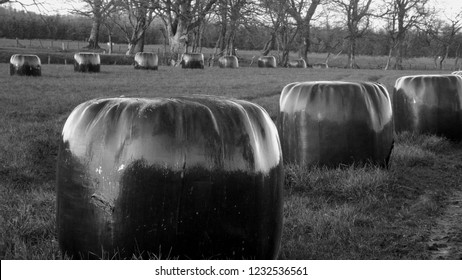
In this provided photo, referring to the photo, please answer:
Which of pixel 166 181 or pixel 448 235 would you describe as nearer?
pixel 166 181

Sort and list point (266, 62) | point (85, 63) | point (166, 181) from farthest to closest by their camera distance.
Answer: point (266, 62)
point (85, 63)
point (166, 181)

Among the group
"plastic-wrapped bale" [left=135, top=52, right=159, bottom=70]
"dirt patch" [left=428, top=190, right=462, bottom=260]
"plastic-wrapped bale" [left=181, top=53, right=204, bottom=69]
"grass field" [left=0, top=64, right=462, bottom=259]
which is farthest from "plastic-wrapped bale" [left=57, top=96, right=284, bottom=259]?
"plastic-wrapped bale" [left=181, top=53, right=204, bottom=69]

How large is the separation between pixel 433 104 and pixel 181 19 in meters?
31.8

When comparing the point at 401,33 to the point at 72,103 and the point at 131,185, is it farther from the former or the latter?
the point at 131,185

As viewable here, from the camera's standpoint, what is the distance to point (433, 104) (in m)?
8.44

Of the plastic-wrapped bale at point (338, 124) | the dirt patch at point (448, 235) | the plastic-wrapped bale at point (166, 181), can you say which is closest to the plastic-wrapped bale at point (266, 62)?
the plastic-wrapped bale at point (338, 124)

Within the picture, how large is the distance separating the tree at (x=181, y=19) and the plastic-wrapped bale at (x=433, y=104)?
98.5ft

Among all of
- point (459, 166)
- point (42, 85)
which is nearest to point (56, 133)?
point (459, 166)

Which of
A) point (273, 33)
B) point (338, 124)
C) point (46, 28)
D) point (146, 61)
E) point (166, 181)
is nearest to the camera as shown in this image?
point (166, 181)

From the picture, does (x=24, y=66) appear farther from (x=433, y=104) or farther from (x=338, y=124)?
(x=338, y=124)

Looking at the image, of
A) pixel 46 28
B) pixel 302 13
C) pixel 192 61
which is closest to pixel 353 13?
A: pixel 302 13

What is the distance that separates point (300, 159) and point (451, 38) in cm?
5988

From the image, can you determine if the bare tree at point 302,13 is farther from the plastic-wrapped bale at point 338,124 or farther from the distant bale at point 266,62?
the plastic-wrapped bale at point 338,124

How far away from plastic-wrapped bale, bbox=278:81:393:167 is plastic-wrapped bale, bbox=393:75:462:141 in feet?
8.32
